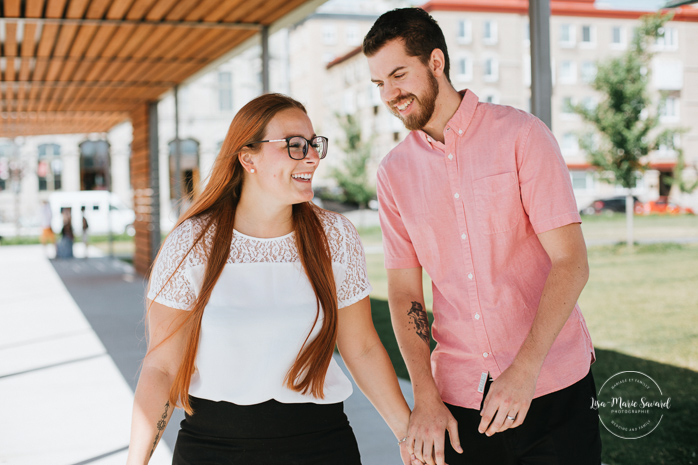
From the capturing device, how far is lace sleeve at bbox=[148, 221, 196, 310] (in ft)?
6.66

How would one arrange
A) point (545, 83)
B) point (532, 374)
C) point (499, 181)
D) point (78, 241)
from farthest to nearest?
point (78, 241) → point (545, 83) → point (499, 181) → point (532, 374)

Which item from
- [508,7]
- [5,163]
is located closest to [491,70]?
[508,7]

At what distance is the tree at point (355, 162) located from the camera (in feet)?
107

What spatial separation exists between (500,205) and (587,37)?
3447 centimetres

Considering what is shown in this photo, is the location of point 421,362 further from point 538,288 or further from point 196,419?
point 196,419

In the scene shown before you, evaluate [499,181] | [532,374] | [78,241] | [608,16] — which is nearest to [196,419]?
[532,374]

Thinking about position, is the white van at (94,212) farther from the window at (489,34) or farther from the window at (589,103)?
the window at (589,103)

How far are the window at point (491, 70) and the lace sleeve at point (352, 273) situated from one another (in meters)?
34.3

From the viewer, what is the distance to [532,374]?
1.84m

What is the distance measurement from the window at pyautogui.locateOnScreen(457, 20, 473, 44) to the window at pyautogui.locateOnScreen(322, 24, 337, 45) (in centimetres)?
1669

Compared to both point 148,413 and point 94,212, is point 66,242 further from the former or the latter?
point 148,413

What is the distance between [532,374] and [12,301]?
34.0 ft

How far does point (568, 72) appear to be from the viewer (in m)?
33.9

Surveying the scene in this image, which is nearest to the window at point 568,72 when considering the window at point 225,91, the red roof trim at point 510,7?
the red roof trim at point 510,7
